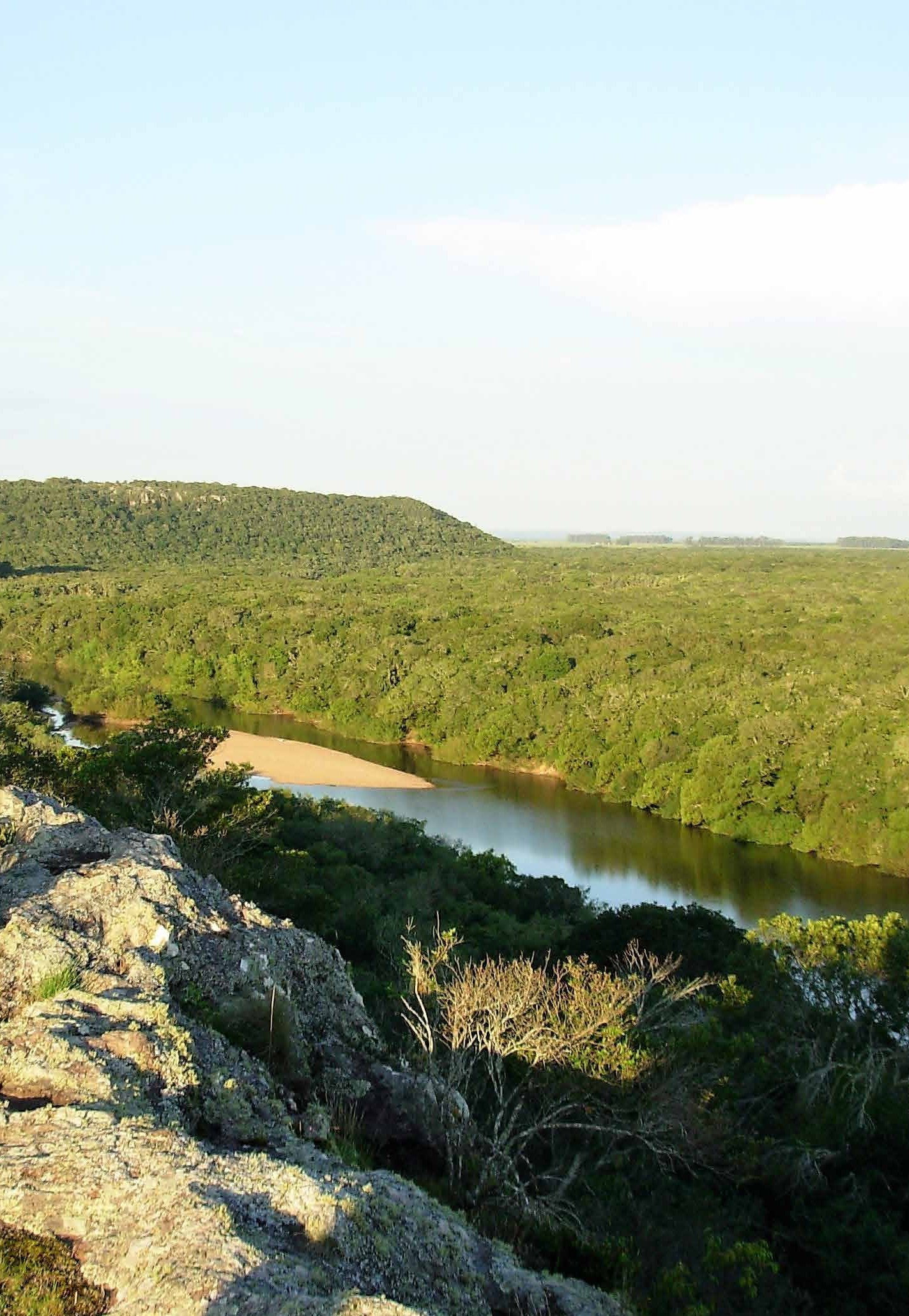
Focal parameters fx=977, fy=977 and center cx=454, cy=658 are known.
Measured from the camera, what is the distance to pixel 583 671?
5612 centimetres

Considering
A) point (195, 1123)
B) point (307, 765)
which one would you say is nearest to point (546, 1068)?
point (195, 1123)

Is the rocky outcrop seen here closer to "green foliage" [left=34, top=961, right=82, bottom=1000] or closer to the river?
"green foliage" [left=34, top=961, right=82, bottom=1000]

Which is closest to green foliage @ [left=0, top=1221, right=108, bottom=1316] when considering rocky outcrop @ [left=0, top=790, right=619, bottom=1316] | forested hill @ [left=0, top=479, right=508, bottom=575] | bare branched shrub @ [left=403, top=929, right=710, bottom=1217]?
rocky outcrop @ [left=0, top=790, right=619, bottom=1316]

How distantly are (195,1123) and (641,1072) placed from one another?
5905 mm

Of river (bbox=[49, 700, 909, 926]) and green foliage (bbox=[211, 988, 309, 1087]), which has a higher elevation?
green foliage (bbox=[211, 988, 309, 1087])

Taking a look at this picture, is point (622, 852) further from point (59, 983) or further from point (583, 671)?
point (59, 983)

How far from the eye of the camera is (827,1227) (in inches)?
364

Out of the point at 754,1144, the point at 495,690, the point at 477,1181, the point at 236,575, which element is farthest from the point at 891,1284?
the point at 236,575

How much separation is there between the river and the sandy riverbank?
1.22m

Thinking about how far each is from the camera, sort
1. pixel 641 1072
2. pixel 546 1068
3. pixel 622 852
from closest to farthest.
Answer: pixel 546 1068 → pixel 641 1072 → pixel 622 852

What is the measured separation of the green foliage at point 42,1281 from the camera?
3605mm

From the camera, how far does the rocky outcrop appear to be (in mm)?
3916

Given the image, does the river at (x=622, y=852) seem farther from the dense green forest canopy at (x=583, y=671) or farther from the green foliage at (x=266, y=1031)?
the green foliage at (x=266, y=1031)

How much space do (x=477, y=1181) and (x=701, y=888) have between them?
28187 millimetres
